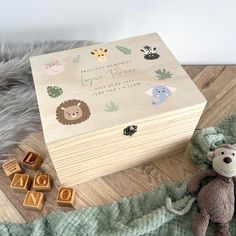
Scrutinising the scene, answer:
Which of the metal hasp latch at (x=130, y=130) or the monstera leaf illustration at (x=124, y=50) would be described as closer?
the metal hasp latch at (x=130, y=130)

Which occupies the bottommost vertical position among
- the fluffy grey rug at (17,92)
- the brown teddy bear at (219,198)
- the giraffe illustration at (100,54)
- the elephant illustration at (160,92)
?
the fluffy grey rug at (17,92)

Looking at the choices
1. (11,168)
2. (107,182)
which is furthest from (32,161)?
(107,182)

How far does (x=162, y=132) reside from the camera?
1.90ft

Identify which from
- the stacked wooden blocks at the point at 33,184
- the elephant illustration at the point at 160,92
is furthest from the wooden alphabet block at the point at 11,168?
the elephant illustration at the point at 160,92

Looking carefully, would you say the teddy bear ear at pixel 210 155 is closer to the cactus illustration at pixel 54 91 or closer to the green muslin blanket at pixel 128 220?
the green muslin blanket at pixel 128 220

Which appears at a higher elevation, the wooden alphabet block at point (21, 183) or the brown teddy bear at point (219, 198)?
the brown teddy bear at point (219, 198)

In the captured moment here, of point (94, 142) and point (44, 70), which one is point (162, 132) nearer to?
point (94, 142)

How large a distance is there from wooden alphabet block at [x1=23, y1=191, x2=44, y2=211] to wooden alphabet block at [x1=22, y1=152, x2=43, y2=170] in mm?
59

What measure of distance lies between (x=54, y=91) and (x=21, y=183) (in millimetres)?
184

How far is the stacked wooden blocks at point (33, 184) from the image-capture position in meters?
0.59

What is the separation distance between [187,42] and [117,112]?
0.37 meters

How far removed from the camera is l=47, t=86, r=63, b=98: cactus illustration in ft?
1.83

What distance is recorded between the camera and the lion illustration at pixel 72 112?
52 centimetres

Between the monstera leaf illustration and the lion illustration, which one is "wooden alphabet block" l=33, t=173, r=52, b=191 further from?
the monstera leaf illustration
